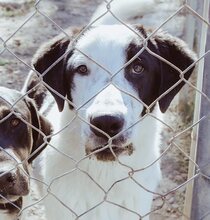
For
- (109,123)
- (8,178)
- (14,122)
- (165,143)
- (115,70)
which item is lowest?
(8,178)

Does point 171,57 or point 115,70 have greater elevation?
point 171,57

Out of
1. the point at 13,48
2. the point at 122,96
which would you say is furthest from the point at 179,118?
the point at 122,96

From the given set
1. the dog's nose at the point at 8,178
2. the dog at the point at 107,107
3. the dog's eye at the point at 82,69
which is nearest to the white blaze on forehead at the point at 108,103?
the dog at the point at 107,107

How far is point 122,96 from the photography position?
248cm

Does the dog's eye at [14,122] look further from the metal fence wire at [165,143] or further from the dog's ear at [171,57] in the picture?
the dog's ear at [171,57]

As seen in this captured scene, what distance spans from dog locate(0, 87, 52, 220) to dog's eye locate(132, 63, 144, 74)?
0.48 m

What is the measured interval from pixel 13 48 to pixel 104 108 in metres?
2.83

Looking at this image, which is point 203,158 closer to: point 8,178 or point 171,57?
point 171,57

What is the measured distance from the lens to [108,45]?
2.71 metres

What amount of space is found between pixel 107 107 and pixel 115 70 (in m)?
0.32

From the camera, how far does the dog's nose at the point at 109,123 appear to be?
235 cm

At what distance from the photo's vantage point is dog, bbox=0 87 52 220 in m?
2.58

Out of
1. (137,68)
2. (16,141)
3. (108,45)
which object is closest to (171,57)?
(137,68)

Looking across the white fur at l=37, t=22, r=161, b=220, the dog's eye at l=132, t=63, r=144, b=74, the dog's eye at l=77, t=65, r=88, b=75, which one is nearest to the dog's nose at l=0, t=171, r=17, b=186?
the white fur at l=37, t=22, r=161, b=220
